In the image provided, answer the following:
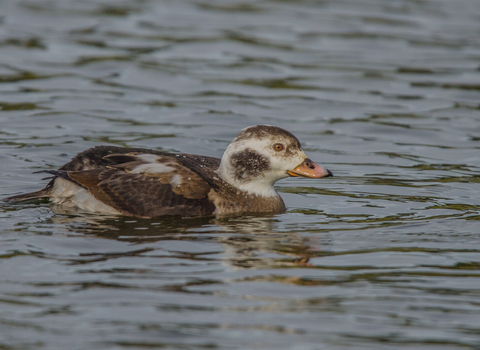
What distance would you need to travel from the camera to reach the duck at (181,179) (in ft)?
29.0

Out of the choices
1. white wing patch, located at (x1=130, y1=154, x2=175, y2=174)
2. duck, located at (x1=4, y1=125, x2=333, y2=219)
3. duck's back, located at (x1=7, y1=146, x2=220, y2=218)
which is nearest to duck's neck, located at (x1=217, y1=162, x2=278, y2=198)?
duck, located at (x1=4, y1=125, x2=333, y2=219)

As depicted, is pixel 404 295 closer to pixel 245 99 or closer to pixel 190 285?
pixel 190 285

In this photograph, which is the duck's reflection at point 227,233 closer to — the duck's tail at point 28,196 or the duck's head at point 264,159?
the duck's head at point 264,159

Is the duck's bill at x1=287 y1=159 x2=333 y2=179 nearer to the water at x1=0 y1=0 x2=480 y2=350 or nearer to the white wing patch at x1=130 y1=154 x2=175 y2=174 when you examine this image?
the water at x1=0 y1=0 x2=480 y2=350

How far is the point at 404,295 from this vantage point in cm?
647

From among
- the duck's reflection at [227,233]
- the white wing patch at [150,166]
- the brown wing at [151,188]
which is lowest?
the duck's reflection at [227,233]

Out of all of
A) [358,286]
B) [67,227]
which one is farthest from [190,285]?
[67,227]

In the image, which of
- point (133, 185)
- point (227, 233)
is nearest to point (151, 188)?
point (133, 185)

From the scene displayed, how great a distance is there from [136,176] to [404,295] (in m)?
3.58

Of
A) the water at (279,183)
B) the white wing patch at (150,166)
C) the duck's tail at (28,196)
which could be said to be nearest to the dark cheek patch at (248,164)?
the water at (279,183)

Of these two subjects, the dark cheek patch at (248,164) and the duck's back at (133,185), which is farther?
the dark cheek patch at (248,164)

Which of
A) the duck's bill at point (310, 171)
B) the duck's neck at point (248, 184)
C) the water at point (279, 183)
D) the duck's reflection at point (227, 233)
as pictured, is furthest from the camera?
the duck's neck at point (248, 184)

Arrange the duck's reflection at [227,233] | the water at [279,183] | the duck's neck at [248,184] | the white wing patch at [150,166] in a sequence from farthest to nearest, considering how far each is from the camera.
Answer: the duck's neck at [248,184] < the white wing patch at [150,166] < the duck's reflection at [227,233] < the water at [279,183]

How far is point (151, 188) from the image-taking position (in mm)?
8852
